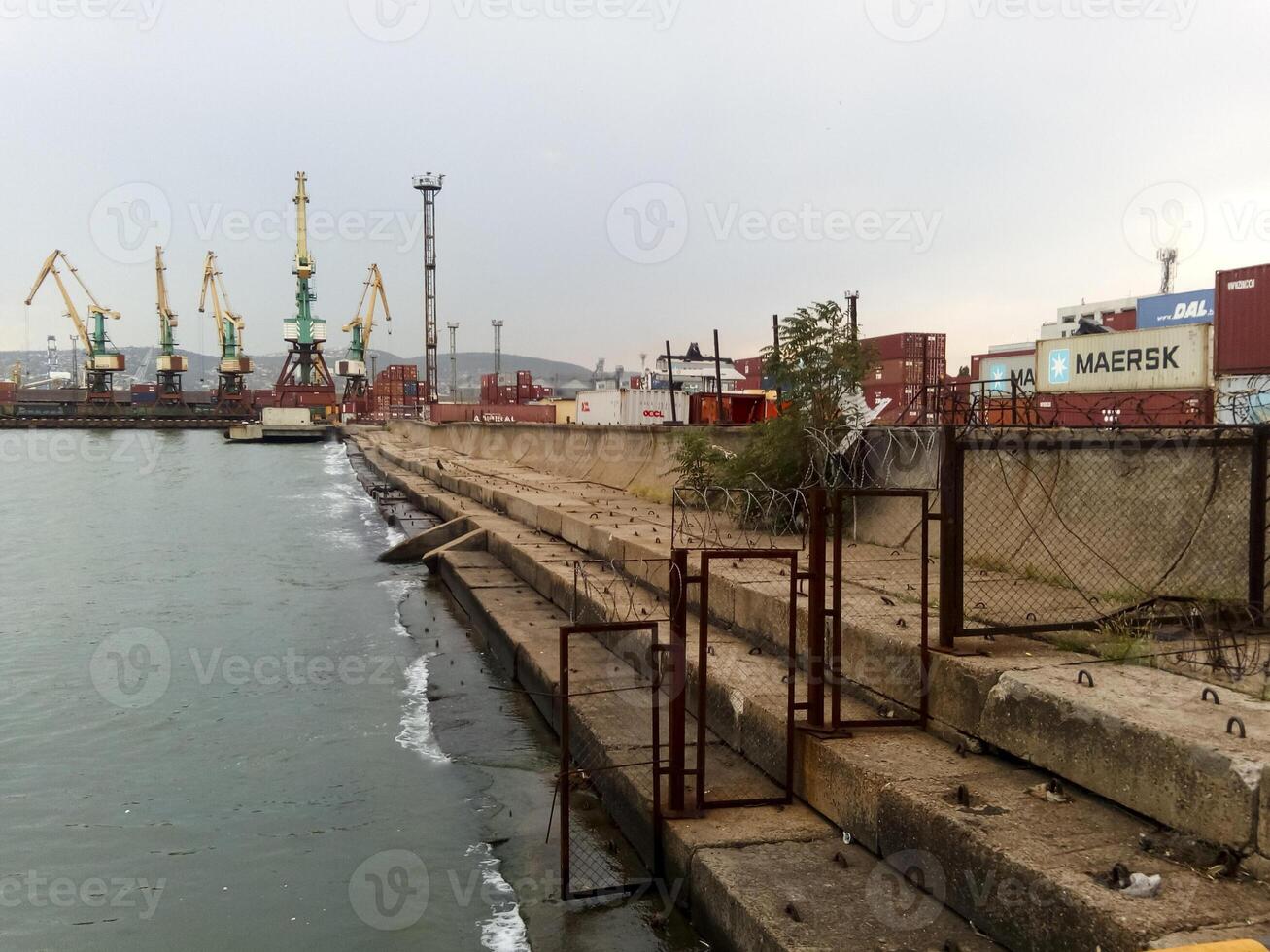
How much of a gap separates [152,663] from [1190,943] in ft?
41.4

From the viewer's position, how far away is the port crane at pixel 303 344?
107125mm

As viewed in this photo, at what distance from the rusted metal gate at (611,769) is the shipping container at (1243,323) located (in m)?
16.4

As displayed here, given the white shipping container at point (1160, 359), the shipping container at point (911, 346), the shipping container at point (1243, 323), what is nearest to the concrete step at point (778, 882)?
the white shipping container at point (1160, 359)

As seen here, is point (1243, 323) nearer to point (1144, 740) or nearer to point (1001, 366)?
point (1001, 366)

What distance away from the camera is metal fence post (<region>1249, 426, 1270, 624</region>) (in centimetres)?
609

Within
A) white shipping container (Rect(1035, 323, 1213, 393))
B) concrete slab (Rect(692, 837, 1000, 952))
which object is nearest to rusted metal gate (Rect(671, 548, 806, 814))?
concrete slab (Rect(692, 837, 1000, 952))

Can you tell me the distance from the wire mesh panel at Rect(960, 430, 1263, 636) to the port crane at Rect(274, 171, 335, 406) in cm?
10955

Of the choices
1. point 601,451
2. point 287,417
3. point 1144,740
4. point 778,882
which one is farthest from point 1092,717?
point 287,417

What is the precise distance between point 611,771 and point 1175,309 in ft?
136

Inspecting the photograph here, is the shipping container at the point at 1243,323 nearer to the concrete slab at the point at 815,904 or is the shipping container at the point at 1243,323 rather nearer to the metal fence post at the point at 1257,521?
the metal fence post at the point at 1257,521

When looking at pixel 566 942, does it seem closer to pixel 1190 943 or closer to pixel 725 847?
pixel 725 847

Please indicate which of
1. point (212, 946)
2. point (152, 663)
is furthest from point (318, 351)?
point (212, 946)

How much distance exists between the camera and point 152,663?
1259 cm

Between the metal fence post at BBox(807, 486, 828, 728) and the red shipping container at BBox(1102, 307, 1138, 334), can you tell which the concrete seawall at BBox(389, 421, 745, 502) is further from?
the red shipping container at BBox(1102, 307, 1138, 334)
